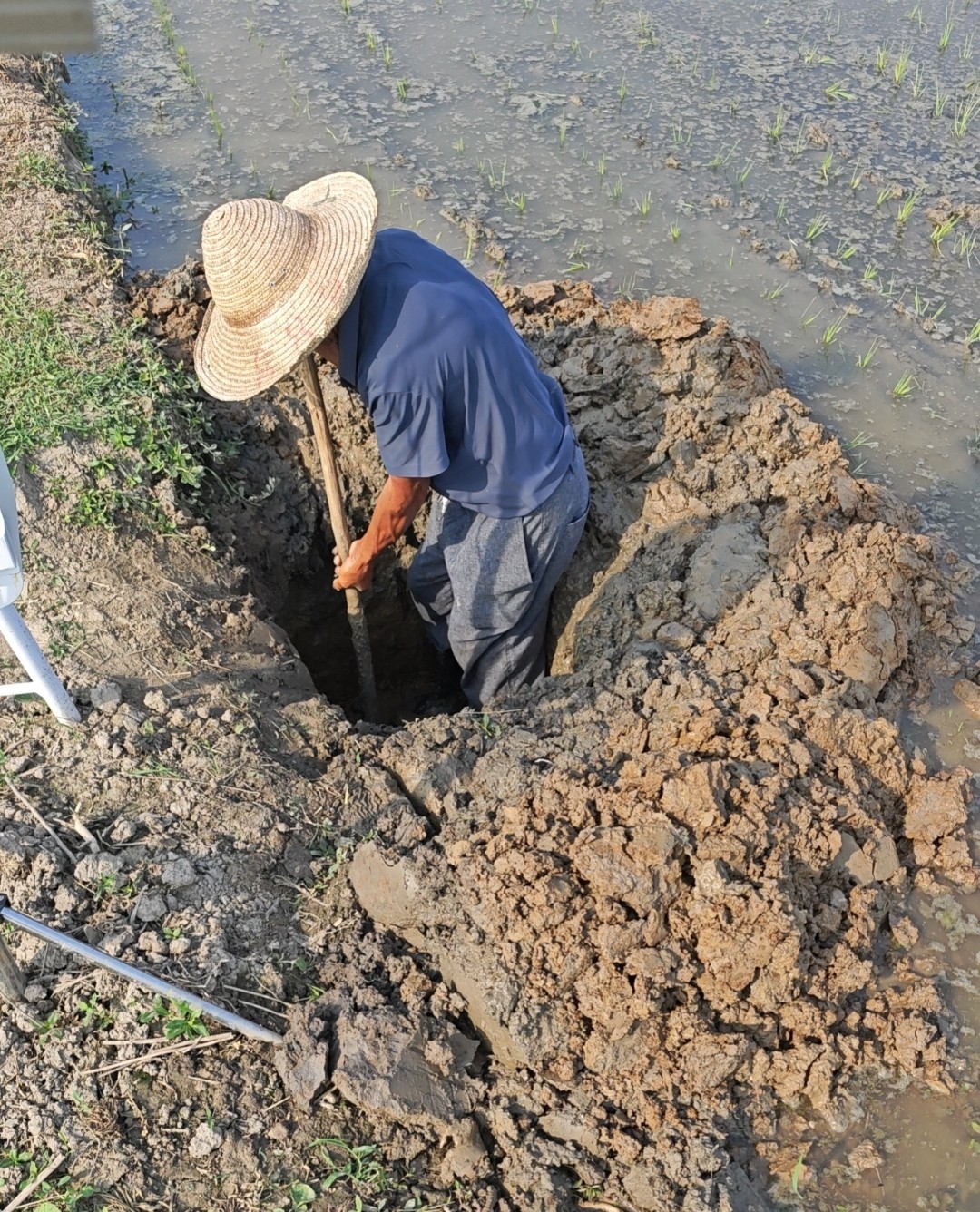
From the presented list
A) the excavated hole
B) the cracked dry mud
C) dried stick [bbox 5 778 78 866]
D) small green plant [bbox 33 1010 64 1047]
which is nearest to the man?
the cracked dry mud

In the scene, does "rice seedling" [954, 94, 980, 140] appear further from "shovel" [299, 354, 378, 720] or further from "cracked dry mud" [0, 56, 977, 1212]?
"shovel" [299, 354, 378, 720]

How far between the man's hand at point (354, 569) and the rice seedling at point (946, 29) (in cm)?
596

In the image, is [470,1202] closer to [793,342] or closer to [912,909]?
[912,909]

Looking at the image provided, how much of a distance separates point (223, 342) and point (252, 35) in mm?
5518

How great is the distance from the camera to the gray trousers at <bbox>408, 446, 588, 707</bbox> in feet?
10.5

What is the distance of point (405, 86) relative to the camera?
6.30m

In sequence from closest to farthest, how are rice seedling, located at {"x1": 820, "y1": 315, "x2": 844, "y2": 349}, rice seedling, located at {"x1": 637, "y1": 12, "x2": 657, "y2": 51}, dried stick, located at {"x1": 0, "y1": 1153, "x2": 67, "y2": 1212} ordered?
1. dried stick, located at {"x1": 0, "y1": 1153, "x2": 67, "y2": 1212}
2. rice seedling, located at {"x1": 820, "y1": 315, "x2": 844, "y2": 349}
3. rice seedling, located at {"x1": 637, "y1": 12, "x2": 657, "y2": 51}

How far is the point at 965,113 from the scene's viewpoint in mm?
5797

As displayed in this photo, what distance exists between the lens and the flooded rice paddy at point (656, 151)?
14.8ft

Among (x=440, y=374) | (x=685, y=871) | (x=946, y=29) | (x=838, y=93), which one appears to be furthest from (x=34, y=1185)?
(x=946, y=29)

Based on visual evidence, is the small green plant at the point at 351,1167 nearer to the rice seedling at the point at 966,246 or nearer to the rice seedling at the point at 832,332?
the rice seedling at the point at 832,332

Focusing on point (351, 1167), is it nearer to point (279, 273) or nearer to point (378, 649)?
point (279, 273)

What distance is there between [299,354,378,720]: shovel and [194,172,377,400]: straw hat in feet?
0.45

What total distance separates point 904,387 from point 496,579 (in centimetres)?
222
